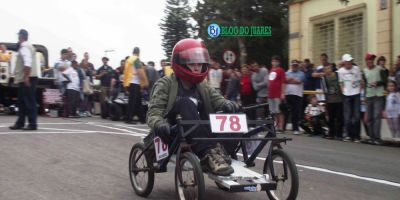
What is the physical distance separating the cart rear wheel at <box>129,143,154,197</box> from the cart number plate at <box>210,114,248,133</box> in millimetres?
1056

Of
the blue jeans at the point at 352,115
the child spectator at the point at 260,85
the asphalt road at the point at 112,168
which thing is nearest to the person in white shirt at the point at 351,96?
the blue jeans at the point at 352,115

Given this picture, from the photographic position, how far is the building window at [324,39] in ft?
69.8

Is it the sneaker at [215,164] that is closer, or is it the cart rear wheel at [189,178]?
the cart rear wheel at [189,178]

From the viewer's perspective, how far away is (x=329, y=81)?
13.8m

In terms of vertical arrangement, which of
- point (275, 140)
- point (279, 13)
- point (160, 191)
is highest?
point (279, 13)

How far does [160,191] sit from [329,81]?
8.02 m

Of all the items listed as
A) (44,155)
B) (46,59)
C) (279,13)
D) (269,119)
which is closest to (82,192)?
(269,119)

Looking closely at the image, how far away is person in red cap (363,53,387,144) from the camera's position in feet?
41.9

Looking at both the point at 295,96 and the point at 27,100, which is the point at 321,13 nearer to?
the point at 295,96

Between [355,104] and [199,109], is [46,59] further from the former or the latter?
[199,109]

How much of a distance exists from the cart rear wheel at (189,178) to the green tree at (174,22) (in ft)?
280

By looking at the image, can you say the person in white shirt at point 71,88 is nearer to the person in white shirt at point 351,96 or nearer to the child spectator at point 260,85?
the child spectator at point 260,85

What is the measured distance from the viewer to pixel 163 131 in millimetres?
5602

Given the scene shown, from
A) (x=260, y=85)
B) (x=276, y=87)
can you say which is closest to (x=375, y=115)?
(x=276, y=87)
